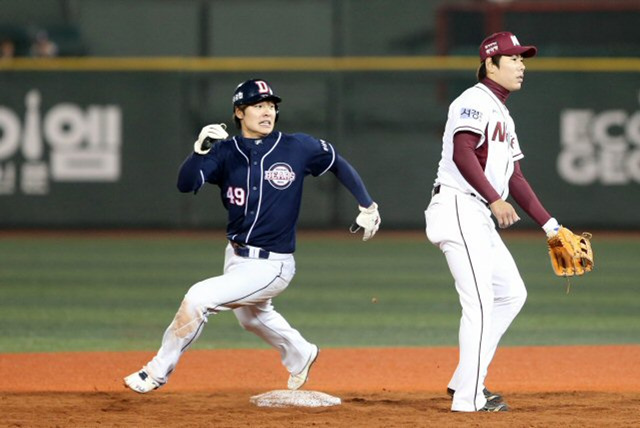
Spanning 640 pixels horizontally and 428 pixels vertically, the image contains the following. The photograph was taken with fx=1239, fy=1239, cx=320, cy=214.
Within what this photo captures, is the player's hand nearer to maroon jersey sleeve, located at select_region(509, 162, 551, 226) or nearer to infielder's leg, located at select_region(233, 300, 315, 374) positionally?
maroon jersey sleeve, located at select_region(509, 162, 551, 226)

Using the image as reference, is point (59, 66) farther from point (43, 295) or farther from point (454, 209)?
point (454, 209)

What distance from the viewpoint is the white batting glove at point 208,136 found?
572cm

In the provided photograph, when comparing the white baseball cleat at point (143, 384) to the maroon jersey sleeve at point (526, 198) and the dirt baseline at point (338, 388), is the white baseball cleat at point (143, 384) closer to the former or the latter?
the dirt baseline at point (338, 388)

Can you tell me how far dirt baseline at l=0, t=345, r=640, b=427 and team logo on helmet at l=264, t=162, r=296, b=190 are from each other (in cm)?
109

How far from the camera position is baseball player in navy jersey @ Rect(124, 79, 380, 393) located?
19.0 ft

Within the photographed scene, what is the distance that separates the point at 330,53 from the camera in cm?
1922

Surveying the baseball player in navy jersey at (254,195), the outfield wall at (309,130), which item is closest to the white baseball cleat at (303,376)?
the baseball player in navy jersey at (254,195)

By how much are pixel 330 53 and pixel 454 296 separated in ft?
29.5

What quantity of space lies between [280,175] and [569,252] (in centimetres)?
142

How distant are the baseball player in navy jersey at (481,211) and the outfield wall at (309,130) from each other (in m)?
10.3

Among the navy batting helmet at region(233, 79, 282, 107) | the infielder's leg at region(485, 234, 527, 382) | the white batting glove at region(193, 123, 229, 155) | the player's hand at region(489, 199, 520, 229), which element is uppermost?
the navy batting helmet at region(233, 79, 282, 107)

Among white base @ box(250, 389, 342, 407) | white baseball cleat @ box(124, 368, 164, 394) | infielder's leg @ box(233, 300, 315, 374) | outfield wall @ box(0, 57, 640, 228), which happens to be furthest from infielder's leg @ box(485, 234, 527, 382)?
outfield wall @ box(0, 57, 640, 228)

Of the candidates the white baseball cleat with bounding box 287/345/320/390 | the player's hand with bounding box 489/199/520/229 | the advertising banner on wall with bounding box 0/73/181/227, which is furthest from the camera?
the advertising banner on wall with bounding box 0/73/181/227

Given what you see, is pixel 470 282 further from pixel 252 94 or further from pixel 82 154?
pixel 82 154
